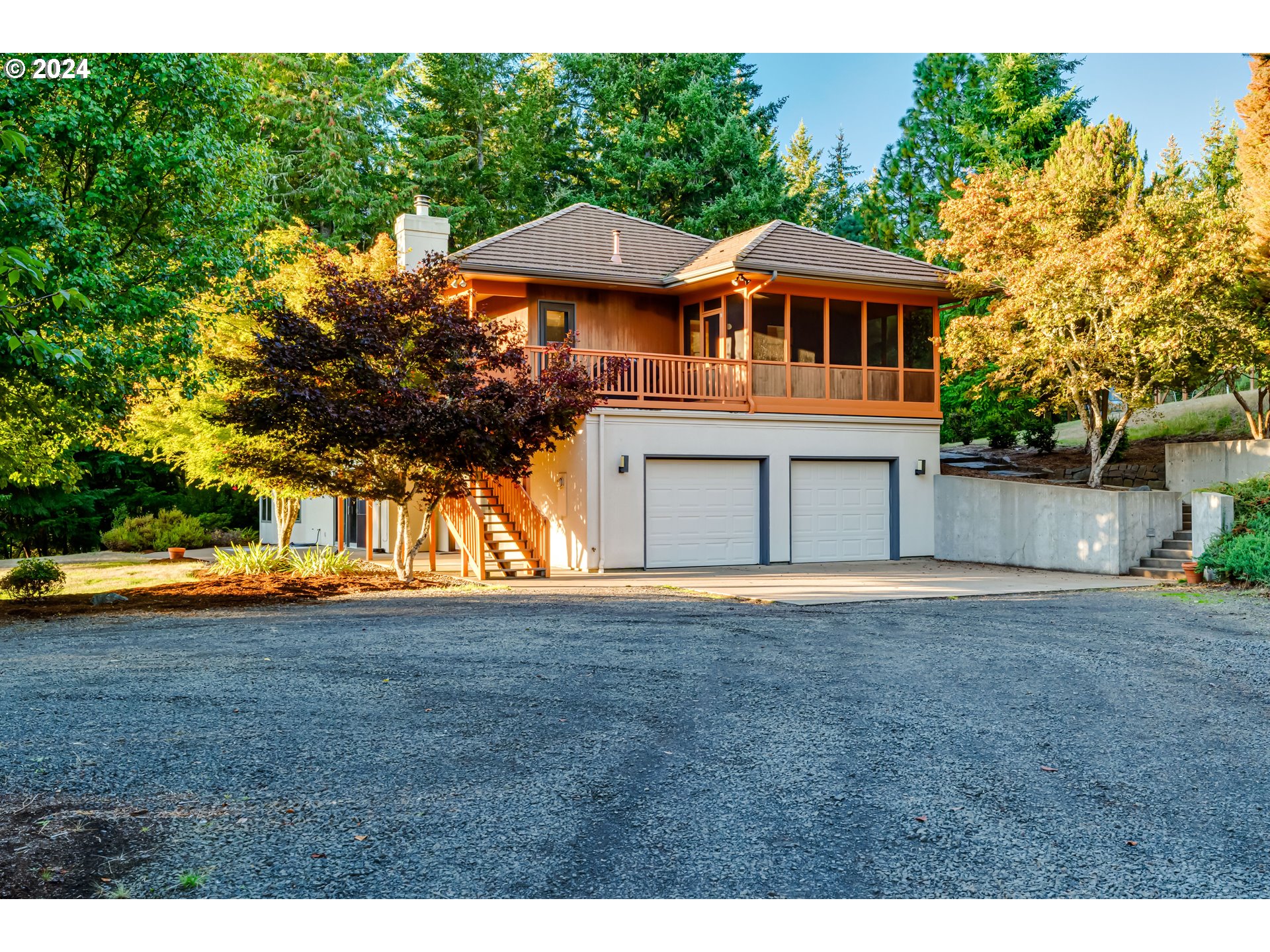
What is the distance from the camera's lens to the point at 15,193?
952cm

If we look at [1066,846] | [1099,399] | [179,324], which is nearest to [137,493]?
[179,324]

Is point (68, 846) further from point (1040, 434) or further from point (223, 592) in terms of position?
point (1040, 434)

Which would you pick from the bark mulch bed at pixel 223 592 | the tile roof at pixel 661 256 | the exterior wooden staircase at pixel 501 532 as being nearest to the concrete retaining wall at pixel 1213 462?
the tile roof at pixel 661 256

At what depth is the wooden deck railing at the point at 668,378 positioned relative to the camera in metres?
17.5

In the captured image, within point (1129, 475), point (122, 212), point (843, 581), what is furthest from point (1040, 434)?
point (122, 212)

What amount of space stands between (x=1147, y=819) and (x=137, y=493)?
1109 inches

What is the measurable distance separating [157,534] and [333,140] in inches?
541

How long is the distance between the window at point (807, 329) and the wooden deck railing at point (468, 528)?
684 cm

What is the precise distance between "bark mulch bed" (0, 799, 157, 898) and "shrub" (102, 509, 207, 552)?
71.3ft

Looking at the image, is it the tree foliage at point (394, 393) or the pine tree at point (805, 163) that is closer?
the tree foliage at point (394, 393)

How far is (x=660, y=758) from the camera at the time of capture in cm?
554

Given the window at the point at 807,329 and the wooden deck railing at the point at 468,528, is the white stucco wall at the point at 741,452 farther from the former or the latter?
the wooden deck railing at the point at 468,528

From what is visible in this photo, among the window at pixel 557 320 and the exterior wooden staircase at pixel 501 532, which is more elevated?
the window at pixel 557 320

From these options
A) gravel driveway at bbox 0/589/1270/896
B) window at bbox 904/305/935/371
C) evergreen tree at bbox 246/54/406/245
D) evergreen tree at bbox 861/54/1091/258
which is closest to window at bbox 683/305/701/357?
window at bbox 904/305/935/371
